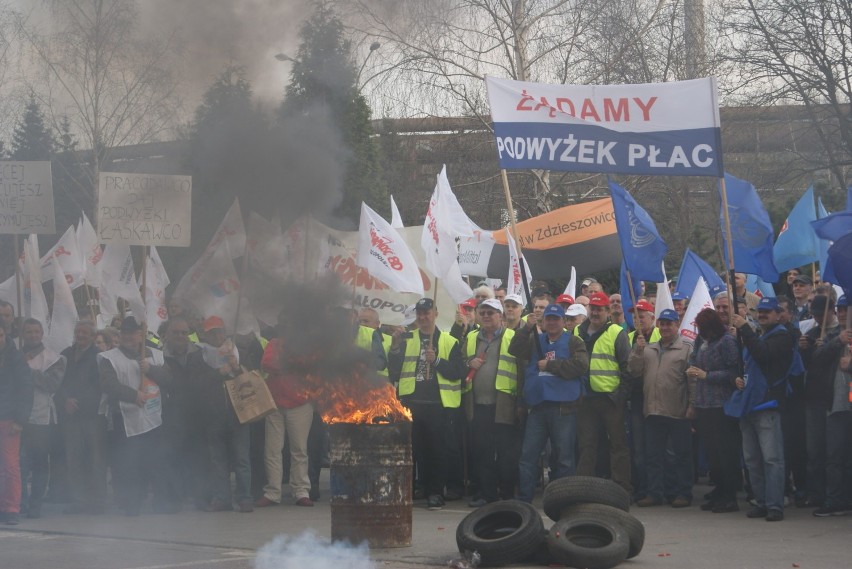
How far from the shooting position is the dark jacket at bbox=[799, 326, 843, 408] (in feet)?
35.9

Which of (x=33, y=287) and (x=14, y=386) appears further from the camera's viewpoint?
(x=33, y=287)

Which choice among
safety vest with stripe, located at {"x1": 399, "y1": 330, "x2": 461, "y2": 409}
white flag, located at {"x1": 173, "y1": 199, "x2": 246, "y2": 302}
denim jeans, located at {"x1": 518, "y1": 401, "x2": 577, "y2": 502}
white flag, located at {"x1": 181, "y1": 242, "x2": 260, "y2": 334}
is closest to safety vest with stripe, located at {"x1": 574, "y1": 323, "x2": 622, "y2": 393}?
denim jeans, located at {"x1": 518, "y1": 401, "x2": 577, "y2": 502}

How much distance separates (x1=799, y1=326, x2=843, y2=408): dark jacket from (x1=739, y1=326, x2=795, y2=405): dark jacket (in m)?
0.29

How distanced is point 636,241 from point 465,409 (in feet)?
8.82

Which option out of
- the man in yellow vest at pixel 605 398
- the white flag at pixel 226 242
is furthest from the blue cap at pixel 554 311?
the white flag at pixel 226 242

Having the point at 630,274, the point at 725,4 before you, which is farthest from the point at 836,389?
the point at 725,4

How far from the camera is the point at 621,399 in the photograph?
12.0 meters

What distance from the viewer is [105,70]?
9.46 metres

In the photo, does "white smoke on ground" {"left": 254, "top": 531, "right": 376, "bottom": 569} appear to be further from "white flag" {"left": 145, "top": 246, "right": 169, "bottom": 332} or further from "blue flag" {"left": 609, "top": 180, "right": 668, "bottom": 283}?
"white flag" {"left": 145, "top": 246, "right": 169, "bottom": 332}

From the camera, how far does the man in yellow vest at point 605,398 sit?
39.1 feet

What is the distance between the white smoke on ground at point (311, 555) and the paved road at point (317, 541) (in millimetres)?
14

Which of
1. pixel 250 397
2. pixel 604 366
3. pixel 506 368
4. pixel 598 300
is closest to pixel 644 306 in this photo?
pixel 598 300

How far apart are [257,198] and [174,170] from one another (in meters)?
0.80

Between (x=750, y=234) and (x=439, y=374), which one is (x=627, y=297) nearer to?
(x=750, y=234)
